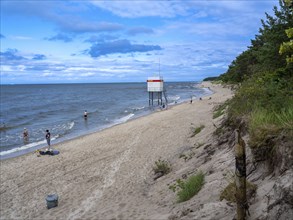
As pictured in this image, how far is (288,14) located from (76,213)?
12577 mm

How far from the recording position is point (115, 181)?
12516 mm

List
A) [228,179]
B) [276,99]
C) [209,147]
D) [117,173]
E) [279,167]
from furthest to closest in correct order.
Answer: [117,173] → [209,147] → [276,99] → [228,179] → [279,167]

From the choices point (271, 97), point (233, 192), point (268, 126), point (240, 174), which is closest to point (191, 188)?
point (233, 192)

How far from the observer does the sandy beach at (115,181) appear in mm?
7504

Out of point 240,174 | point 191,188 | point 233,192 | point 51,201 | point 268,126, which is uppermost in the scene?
point 268,126

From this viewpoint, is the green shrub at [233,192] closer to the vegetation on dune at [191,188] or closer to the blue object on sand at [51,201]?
the vegetation on dune at [191,188]

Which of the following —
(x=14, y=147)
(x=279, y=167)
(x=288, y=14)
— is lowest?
(x=14, y=147)

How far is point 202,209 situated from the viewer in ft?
20.2

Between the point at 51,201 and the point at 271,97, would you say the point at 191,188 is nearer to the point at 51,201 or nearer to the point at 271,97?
the point at 271,97

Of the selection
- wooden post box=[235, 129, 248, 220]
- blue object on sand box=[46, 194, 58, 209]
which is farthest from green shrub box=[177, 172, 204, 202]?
blue object on sand box=[46, 194, 58, 209]

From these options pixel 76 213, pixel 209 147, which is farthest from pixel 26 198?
pixel 209 147

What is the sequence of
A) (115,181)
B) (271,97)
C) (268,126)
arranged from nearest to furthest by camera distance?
(268,126) < (271,97) < (115,181)

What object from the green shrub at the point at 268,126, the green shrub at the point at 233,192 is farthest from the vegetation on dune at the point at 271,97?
the green shrub at the point at 233,192

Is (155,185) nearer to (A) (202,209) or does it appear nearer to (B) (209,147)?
(B) (209,147)
